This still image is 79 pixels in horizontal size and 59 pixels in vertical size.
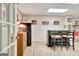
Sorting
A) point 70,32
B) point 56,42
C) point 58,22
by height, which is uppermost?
point 58,22

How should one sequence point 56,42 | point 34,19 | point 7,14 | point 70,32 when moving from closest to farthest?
point 7,14 → point 70,32 → point 56,42 → point 34,19

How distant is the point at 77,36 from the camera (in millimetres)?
8602

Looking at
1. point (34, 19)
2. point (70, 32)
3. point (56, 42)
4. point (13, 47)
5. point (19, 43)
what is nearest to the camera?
point (13, 47)

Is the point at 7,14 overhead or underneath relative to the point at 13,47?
overhead

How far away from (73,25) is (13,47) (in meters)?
9.79

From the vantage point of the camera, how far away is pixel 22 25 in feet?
27.7

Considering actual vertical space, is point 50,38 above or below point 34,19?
below

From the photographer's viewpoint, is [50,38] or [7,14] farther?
[50,38]

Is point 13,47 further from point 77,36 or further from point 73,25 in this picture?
point 73,25

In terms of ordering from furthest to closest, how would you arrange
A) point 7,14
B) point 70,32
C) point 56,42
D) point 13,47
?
1. point 56,42
2. point 70,32
3. point 13,47
4. point 7,14

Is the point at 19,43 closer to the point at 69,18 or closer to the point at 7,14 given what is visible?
the point at 7,14

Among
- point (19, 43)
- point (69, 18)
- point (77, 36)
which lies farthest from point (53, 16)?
point (19, 43)

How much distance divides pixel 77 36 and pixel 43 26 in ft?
13.0

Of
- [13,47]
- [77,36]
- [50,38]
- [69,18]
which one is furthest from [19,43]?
[69,18]
